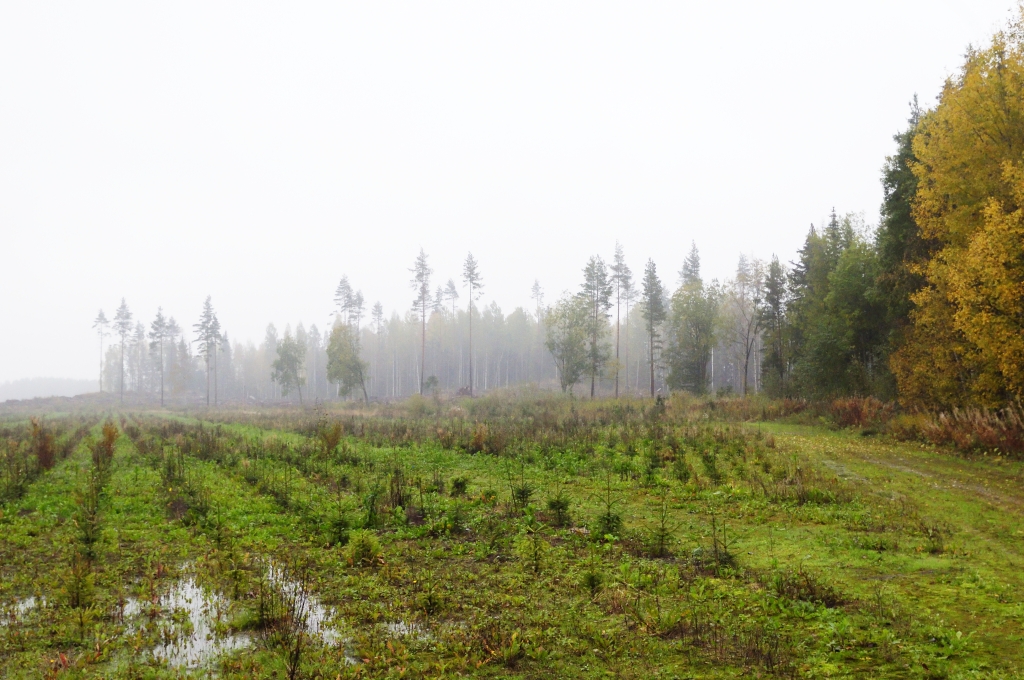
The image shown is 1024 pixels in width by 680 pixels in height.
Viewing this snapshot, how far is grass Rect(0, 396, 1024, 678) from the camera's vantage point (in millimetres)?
4898

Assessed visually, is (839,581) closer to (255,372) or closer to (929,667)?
(929,667)

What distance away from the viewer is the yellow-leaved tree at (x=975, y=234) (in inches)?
566

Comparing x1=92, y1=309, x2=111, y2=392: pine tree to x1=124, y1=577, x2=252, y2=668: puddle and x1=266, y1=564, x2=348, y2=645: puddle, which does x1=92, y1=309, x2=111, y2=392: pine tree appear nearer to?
x1=124, y1=577, x2=252, y2=668: puddle

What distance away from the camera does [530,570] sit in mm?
7199

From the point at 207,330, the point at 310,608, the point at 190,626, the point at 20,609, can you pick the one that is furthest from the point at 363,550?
the point at 207,330

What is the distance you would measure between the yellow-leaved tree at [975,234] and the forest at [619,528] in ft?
0.29

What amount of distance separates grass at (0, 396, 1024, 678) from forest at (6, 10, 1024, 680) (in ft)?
0.14

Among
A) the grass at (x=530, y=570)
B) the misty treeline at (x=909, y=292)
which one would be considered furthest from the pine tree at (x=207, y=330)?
the grass at (x=530, y=570)

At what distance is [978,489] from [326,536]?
12539 mm

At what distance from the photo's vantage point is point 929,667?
4422 millimetres

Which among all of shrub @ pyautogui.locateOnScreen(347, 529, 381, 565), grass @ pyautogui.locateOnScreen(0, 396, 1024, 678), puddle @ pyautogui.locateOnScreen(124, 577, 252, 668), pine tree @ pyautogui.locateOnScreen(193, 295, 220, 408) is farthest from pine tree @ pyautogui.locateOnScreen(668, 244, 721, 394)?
pine tree @ pyautogui.locateOnScreen(193, 295, 220, 408)

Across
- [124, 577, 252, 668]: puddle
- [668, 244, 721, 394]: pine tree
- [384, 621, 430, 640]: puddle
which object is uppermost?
[668, 244, 721, 394]: pine tree

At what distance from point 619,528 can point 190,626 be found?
6109mm

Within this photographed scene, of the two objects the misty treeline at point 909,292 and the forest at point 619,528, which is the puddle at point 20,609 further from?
the misty treeline at point 909,292
